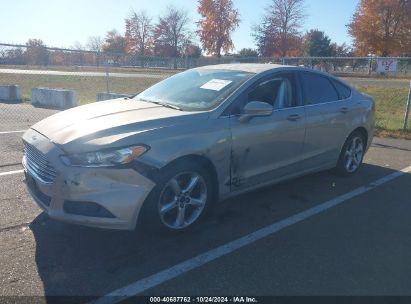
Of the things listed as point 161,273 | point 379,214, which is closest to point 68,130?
point 161,273

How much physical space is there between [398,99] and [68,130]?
15.5 meters

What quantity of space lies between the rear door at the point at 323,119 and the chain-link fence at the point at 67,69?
14.7 ft

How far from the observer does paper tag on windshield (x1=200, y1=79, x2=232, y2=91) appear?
4456 mm

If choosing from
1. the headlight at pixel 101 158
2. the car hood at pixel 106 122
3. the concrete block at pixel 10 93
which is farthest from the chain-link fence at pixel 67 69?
the headlight at pixel 101 158

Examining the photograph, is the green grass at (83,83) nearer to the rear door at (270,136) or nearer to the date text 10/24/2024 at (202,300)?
the rear door at (270,136)

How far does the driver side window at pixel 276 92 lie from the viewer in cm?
452

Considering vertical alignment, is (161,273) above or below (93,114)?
below

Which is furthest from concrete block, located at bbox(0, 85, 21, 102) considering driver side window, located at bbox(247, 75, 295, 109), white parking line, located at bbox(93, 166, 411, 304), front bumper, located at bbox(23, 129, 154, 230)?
white parking line, located at bbox(93, 166, 411, 304)

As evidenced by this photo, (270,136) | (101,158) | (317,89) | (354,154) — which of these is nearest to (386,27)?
(354,154)

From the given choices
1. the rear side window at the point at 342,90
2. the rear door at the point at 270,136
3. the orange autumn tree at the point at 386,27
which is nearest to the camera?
the rear door at the point at 270,136

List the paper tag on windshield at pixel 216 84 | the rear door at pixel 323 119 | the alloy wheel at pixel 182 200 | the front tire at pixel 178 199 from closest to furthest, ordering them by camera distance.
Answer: the front tire at pixel 178 199
the alloy wheel at pixel 182 200
the paper tag on windshield at pixel 216 84
the rear door at pixel 323 119

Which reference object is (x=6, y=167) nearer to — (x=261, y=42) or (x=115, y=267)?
(x=115, y=267)

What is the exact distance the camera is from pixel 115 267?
324cm

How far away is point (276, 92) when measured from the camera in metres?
4.78
